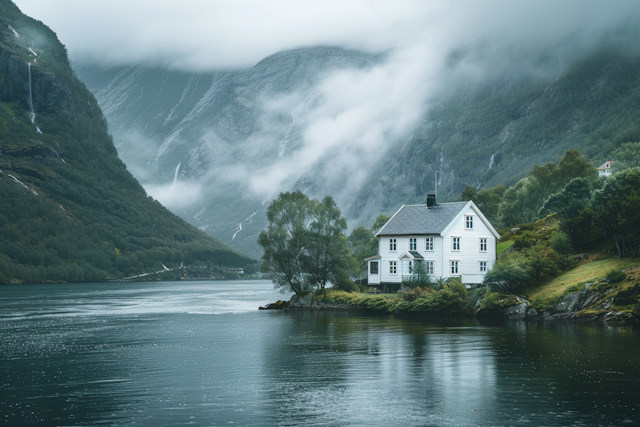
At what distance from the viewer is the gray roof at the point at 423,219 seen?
3448 inches

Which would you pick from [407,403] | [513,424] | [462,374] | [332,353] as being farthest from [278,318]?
[513,424]

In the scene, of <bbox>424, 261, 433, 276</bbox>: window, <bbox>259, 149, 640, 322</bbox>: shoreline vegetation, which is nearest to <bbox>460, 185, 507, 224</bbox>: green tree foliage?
<bbox>259, 149, 640, 322</bbox>: shoreline vegetation

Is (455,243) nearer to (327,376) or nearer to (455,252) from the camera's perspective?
(455,252)

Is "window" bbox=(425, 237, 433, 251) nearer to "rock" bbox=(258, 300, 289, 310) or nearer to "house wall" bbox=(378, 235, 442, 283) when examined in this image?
"house wall" bbox=(378, 235, 442, 283)

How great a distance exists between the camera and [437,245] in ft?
282

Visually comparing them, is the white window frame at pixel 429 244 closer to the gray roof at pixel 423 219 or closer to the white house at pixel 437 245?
the white house at pixel 437 245

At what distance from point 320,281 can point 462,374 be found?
6221 cm

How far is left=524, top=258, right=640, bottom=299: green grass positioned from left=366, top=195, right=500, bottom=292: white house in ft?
39.7

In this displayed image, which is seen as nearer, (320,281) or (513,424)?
(513,424)

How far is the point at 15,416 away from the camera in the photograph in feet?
88.1

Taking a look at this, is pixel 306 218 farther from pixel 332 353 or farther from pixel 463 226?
pixel 332 353

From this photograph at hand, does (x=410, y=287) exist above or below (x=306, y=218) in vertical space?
below

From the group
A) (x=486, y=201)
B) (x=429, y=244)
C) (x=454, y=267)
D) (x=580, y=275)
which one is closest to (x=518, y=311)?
(x=580, y=275)

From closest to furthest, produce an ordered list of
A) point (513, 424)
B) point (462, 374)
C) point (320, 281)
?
1. point (513, 424)
2. point (462, 374)
3. point (320, 281)
